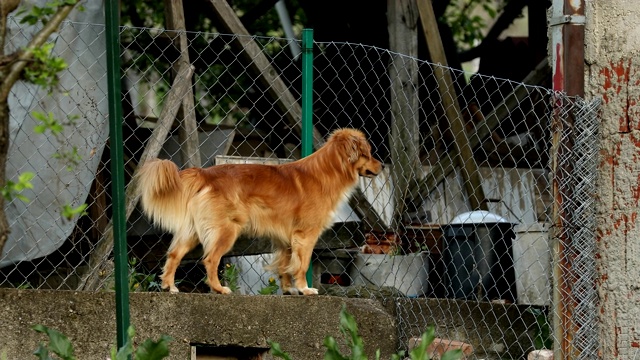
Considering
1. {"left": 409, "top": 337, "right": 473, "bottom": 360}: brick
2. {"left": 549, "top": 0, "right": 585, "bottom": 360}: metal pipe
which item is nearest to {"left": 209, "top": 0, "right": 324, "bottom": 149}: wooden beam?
{"left": 409, "top": 337, "right": 473, "bottom": 360}: brick

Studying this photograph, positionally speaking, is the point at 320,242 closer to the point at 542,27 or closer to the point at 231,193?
the point at 231,193

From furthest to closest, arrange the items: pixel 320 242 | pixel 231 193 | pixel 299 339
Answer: pixel 320 242, pixel 231 193, pixel 299 339

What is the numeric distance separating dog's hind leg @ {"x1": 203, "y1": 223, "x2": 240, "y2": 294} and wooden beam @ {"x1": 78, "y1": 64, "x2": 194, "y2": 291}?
0.54 metres

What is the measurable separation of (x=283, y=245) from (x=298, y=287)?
1.02ft

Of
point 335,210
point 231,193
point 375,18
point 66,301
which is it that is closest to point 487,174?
point 375,18

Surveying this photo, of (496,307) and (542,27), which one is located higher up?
(542,27)

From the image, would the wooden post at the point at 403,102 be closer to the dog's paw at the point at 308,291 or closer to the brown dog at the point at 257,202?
the brown dog at the point at 257,202

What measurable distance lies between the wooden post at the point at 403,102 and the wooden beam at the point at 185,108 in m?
1.70

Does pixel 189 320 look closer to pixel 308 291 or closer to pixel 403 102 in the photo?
pixel 308 291

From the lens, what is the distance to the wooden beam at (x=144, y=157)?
6.13m

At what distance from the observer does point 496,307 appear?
6777mm

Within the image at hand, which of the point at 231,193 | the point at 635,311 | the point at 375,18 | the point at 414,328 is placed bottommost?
the point at 414,328

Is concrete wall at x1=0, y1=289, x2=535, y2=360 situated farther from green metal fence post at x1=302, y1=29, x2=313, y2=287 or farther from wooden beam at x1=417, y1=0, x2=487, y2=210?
wooden beam at x1=417, y1=0, x2=487, y2=210

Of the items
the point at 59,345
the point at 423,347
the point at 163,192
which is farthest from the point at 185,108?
the point at 423,347
